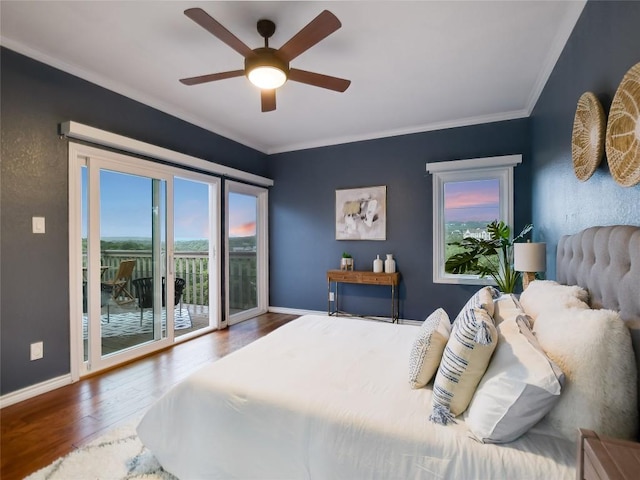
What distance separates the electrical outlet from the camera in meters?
2.39

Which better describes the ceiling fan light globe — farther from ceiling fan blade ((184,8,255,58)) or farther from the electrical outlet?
the electrical outlet

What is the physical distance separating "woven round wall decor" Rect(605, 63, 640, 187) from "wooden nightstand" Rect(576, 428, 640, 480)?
0.98 m

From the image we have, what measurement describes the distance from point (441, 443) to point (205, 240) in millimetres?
4900

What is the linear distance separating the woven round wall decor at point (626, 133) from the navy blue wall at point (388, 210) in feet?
8.32

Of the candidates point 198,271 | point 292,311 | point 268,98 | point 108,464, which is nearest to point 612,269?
point 268,98

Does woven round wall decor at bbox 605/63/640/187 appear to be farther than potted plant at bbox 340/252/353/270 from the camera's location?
No

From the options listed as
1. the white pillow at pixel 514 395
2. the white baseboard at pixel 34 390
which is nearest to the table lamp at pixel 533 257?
the white pillow at pixel 514 395

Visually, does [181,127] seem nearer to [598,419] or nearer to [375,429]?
[375,429]

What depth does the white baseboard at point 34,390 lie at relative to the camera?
2.25 meters

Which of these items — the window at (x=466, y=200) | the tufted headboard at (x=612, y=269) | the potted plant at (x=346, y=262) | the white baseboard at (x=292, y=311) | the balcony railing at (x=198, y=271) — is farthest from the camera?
the white baseboard at (x=292, y=311)

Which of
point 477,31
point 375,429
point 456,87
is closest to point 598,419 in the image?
point 375,429

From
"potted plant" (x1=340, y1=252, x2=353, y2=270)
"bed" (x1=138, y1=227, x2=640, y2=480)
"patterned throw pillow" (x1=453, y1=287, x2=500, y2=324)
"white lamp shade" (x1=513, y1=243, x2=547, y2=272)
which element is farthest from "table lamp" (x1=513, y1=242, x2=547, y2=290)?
"potted plant" (x1=340, y1=252, x2=353, y2=270)

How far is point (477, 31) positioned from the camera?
7.20ft

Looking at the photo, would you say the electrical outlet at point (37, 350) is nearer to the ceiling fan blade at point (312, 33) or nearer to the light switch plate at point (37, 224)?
the light switch plate at point (37, 224)
